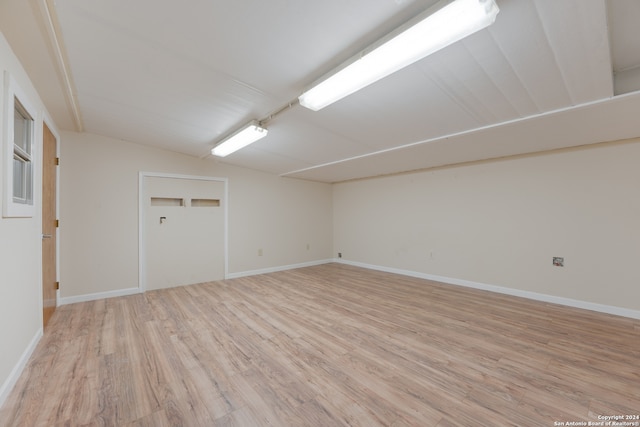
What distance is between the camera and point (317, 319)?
298cm

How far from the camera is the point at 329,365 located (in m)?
2.05

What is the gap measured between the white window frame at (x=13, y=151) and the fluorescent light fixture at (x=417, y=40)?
2117 mm

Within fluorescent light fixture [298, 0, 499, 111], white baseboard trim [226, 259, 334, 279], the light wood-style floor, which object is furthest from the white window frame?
white baseboard trim [226, 259, 334, 279]

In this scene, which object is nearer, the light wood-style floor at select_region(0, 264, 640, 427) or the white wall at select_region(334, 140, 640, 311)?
the light wood-style floor at select_region(0, 264, 640, 427)

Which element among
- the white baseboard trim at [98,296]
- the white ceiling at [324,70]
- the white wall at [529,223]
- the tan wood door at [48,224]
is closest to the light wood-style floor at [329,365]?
the white baseboard trim at [98,296]

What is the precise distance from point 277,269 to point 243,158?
2.49 meters

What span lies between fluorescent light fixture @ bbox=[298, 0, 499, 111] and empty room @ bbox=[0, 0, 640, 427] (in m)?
0.01

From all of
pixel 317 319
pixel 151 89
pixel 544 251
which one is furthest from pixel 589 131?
pixel 151 89

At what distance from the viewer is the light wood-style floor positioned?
156cm

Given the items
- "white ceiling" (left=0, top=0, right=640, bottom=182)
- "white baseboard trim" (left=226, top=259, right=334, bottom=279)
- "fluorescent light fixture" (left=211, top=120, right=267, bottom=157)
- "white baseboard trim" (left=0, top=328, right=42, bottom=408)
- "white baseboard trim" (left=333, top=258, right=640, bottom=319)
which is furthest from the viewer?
"white baseboard trim" (left=226, top=259, right=334, bottom=279)

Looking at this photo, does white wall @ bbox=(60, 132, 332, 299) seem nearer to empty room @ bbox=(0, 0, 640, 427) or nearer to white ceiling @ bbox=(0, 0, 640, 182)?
empty room @ bbox=(0, 0, 640, 427)

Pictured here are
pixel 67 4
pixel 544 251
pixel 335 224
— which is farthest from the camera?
pixel 335 224

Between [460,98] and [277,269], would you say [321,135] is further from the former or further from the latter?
[277,269]

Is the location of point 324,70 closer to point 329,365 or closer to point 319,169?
point 329,365
